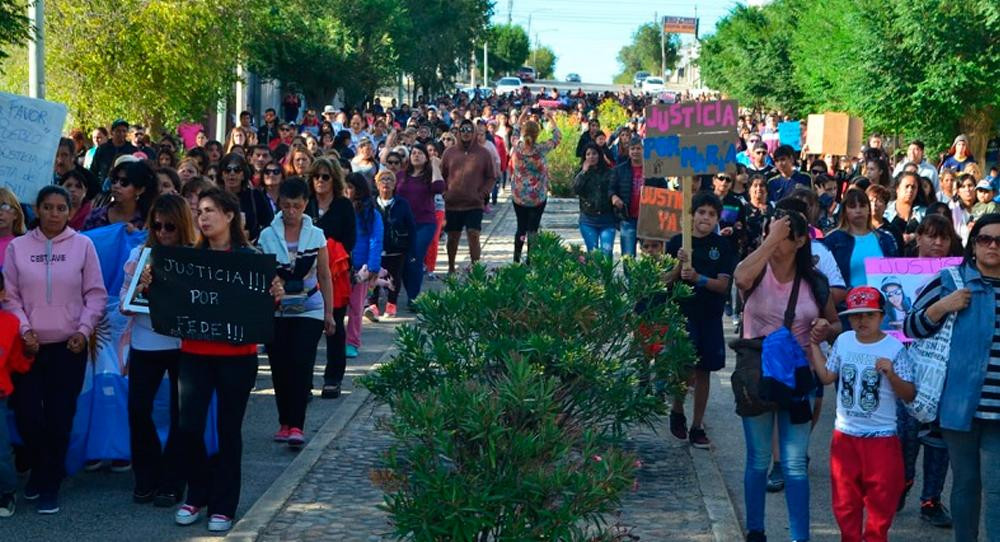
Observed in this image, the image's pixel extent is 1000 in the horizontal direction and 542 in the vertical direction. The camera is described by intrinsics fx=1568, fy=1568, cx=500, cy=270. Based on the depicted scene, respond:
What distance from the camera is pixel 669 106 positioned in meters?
11.5

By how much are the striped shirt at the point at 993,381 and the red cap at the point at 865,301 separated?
521mm

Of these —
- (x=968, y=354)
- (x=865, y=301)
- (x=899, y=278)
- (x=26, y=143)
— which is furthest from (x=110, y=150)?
(x=968, y=354)

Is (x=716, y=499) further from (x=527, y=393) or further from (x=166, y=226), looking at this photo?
(x=166, y=226)

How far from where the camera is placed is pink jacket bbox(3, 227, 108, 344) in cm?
813

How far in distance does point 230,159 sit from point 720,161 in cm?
386

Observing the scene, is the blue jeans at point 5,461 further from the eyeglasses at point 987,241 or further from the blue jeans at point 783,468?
the eyeglasses at point 987,241

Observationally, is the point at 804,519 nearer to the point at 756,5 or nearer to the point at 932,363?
the point at 932,363

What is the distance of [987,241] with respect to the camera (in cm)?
683

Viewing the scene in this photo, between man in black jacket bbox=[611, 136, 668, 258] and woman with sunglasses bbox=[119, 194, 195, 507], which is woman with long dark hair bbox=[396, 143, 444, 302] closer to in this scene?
man in black jacket bbox=[611, 136, 668, 258]

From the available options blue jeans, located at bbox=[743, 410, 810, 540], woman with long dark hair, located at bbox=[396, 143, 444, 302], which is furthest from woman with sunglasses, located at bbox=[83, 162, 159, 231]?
woman with long dark hair, located at bbox=[396, 143, 444, 302]

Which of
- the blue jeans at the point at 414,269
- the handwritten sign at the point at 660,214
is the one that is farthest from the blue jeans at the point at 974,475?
the blue jeans at the point at 414,269

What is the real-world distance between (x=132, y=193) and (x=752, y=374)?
3782 millimetres

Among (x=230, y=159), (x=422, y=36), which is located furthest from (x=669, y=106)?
(x=422, y=36)

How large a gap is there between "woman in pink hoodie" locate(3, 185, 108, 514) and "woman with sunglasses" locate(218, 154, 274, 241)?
12.7ft
